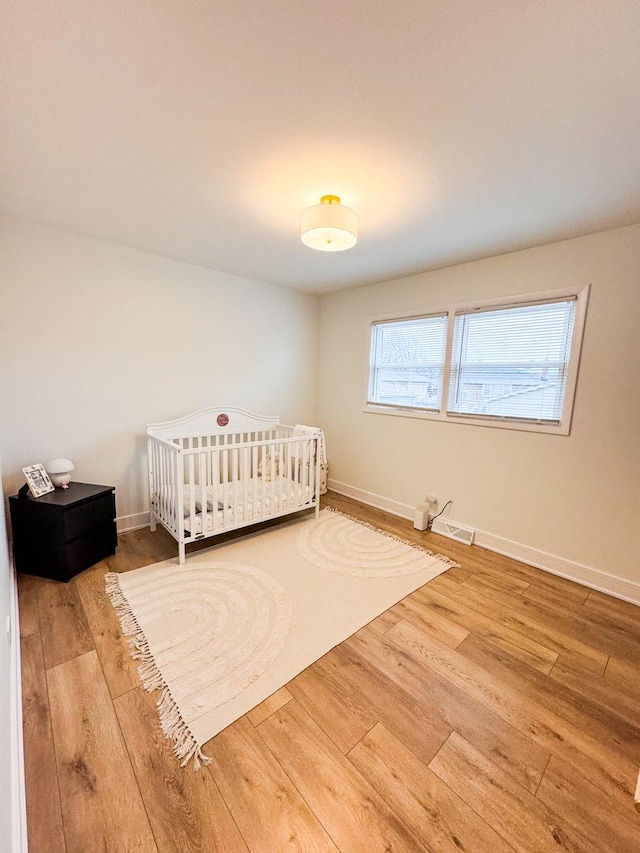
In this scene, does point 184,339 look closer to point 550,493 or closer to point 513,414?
point 513,414

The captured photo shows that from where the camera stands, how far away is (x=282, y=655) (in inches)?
65.5

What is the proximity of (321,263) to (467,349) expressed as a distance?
148 cm

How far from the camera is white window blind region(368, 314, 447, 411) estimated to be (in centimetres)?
315

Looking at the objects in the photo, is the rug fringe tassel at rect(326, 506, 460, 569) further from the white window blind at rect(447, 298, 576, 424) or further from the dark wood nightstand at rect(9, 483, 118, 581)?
the dark wood nightstand at rect(9, 483, 118, 581)

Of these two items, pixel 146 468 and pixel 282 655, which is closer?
pixel 282 655

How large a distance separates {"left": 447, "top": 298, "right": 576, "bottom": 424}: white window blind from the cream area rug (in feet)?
4.38

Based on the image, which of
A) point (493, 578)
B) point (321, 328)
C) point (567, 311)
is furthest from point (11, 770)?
point (321, 328)

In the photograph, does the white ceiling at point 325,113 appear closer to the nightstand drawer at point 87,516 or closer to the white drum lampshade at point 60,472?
the white drum lampshade at point 60,472

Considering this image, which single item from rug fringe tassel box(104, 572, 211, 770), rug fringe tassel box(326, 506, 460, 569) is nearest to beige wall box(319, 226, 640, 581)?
rug fringe tassel box(326, 506, 460, 569)

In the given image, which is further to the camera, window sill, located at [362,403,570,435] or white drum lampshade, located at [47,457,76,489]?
window sill, located at [362,403,570,435]

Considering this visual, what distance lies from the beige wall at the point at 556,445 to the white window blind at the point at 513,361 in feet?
0.44

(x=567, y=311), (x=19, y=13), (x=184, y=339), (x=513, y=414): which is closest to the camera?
(x=19, y=13)

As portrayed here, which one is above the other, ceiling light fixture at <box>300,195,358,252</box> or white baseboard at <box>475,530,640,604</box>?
ceiling light fixture at <box>300,195,358,252</box>

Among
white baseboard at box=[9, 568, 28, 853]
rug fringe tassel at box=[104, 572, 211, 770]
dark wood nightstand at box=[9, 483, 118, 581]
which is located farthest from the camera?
dark wood nightstand at box=[9, 483, 118, 581]
